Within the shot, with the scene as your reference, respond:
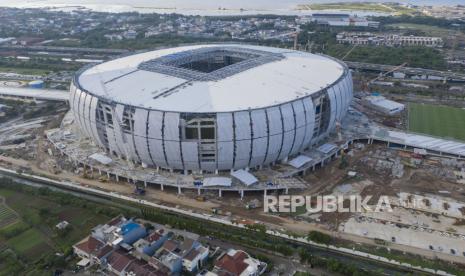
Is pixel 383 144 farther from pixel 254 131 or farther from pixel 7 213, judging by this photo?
pixel 7 213

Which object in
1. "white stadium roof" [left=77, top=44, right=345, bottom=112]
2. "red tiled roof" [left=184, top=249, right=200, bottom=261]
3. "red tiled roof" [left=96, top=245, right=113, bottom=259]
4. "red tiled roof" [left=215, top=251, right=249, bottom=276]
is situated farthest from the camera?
"white stadium roof" [left=77, top=44, right=345, bottom=112]

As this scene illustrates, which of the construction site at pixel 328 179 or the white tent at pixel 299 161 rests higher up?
the white tent at pixel 299 161

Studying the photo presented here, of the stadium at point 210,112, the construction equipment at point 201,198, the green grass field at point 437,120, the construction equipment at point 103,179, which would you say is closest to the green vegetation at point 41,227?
the construction equipment at point 103,179

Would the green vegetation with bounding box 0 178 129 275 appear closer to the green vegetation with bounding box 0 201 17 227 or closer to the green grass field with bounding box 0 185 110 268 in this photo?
the green grass field with bounding box 0 185 110 268

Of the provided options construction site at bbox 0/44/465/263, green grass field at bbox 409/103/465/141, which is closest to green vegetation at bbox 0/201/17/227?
construction site at bbox 0/44/465/263

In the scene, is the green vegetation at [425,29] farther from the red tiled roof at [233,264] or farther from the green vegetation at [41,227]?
the green vegetation at [41,227]

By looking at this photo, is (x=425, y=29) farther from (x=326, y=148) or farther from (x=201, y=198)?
(x=201, y=198)

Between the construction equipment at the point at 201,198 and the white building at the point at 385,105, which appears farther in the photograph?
the white building at the point at 385,105
